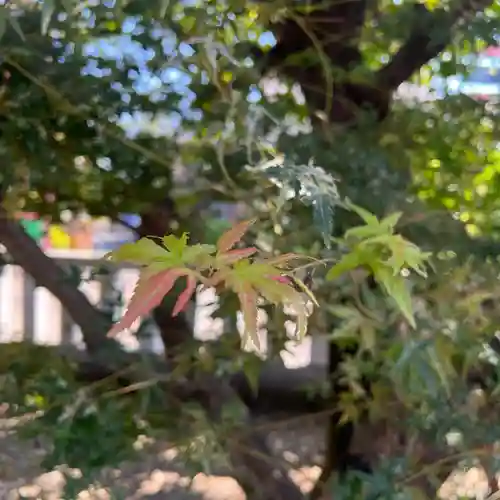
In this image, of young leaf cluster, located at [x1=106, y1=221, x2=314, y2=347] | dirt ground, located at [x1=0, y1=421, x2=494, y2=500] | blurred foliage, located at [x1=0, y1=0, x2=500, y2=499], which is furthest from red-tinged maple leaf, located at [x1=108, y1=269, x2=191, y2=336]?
dirt ground, located at [x1=0, y1=421, x2=494, y2=500]

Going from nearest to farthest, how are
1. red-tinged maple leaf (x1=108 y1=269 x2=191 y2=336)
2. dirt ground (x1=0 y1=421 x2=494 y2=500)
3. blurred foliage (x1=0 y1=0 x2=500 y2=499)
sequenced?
red-tinged maple leaf (x1=108 y1=269 x2=191 y2=336) → blurred foliage (x1=0 y1=0 x2=500 y2=499) → dirt ground (x1=0 y1=421 x2=494 y2=500)

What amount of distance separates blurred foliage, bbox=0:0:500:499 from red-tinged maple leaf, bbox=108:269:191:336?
0.61 feet

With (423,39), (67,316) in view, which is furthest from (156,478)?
(423,39)

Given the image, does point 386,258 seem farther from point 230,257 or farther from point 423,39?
point 423,39

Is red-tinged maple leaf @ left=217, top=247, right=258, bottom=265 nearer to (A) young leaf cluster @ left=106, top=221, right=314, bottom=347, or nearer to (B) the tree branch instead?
(A) young leaf cluster @ left=106, top=221, right=314, bottom=347

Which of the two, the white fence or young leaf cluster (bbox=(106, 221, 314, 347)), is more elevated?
young leaf cluster (bbox=(106, 221, 314, 347))

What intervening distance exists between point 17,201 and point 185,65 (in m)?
0.18

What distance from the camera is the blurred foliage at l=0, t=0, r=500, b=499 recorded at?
16.6 inches

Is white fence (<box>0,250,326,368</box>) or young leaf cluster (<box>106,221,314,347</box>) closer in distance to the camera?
young leaf cluster (<box>106,221,314,347</box>)

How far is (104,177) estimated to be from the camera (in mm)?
500

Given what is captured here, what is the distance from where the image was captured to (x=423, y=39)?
1.80 feet

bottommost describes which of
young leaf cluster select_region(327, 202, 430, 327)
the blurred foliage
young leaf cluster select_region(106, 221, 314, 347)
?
the blurred foliage

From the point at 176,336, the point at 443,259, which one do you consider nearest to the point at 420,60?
the point at 443,259

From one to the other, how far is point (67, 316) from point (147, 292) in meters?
0.63
